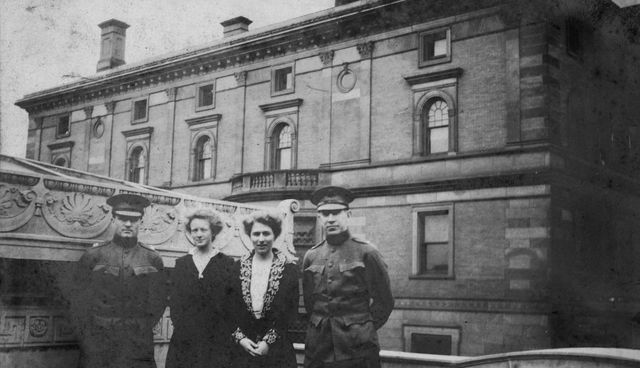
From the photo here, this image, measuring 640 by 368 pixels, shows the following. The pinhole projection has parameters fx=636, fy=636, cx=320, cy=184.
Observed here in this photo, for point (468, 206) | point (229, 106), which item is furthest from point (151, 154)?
point (468, 206)

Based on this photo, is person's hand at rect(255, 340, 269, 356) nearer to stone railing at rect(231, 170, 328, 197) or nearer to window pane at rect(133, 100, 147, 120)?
stone railing at rect(231, 170, 328, 197)

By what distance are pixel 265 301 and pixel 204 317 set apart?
675mm

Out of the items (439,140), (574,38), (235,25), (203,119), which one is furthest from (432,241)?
(235,25)

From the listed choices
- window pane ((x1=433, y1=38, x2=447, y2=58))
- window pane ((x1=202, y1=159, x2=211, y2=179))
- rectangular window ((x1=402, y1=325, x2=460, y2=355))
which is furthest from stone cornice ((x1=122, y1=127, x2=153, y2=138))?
rectangular window ((x1=402, y1=325, x2=460, y2=355))

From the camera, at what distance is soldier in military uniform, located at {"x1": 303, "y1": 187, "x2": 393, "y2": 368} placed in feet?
19.2

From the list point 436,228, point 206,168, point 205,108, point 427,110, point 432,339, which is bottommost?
point 432,339

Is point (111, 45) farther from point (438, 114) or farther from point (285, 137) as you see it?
point (438, 114)

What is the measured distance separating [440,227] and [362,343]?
13217 mm

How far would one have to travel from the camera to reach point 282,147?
909 inches

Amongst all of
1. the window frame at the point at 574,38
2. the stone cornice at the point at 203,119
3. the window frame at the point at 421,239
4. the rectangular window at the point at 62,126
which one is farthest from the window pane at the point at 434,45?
the rectangular window at the point at 62,126

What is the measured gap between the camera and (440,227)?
61.2 ft

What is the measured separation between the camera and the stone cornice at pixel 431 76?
1884 cm

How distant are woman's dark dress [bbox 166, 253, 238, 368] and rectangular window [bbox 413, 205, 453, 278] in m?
13.0

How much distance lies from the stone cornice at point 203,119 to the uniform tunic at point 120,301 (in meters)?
18.2
